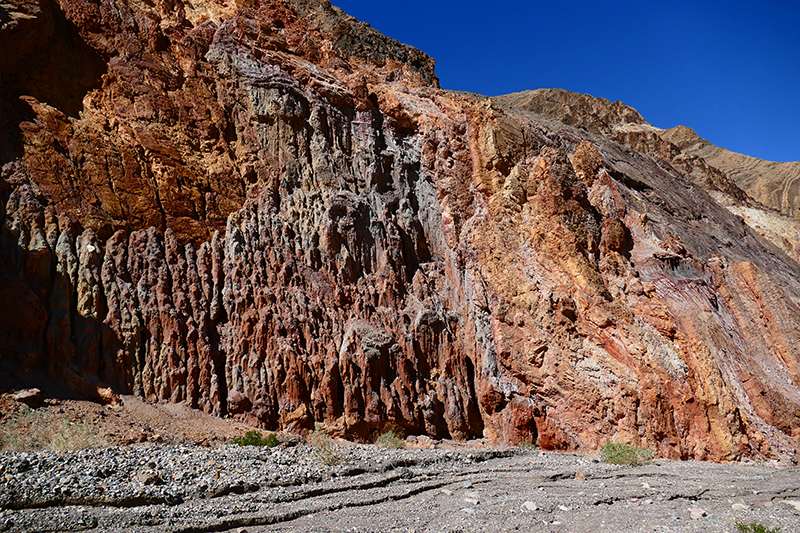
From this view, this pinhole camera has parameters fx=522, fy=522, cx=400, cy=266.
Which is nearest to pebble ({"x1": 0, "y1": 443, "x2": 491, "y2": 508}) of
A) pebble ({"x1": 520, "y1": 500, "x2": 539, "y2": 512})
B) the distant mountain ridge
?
pebble ({"x1": 520, "y1": 500, "x2": 539, "y2": 512})

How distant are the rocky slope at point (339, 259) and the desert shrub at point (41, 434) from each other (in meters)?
1.72

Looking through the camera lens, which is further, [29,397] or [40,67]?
[40,67]

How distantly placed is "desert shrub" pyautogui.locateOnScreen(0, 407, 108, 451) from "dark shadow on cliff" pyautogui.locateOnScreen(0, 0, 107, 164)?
318 inches

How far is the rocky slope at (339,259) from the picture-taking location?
14531 millimetres

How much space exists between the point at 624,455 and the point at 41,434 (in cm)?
1327

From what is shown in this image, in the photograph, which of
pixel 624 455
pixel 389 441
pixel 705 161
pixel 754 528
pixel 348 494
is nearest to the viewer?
pixel 754 528

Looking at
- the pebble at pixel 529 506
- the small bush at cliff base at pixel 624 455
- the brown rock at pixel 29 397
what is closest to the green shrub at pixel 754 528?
the pebble at pixel 529 506

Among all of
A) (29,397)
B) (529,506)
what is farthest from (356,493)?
(29,397)

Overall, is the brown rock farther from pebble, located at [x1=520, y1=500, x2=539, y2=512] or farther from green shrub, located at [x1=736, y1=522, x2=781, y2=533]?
green shrub, located at [x1=736, y1=522, x2=781, y2=533]

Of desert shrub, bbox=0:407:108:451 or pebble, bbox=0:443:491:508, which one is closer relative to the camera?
pebble, bbox=0:443:491:508

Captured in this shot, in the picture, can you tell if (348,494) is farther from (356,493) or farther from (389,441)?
(389,441)

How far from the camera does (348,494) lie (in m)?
9.00

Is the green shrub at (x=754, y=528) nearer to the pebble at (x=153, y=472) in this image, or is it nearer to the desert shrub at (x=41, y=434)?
the pebble at (x=153, y=472)

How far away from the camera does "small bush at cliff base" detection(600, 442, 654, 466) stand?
12.6 m
